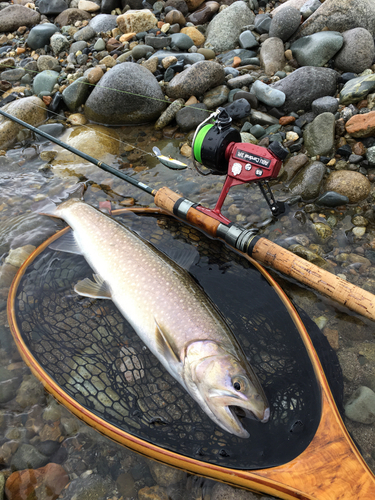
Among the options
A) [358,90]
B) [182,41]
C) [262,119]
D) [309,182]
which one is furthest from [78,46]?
[309,182]

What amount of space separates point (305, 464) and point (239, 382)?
569mm

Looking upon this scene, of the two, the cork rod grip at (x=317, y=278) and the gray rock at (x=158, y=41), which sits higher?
the gray rock at (x=158, y=41)

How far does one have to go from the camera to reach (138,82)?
5.89 m

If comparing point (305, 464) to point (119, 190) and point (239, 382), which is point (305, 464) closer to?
point (239, 382)

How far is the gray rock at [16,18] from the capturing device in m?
9.97

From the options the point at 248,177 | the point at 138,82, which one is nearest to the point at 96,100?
the point at 138,82

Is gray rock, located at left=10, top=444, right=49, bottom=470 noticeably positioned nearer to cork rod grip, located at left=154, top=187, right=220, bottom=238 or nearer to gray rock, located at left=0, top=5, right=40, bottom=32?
cork rod grip, located at left=154, top=187, right=220, bottom=238

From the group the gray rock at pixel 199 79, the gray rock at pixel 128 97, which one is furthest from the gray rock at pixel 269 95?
the gray rock at pixel 128 97

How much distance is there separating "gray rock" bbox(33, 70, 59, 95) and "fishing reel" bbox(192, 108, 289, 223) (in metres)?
5.21

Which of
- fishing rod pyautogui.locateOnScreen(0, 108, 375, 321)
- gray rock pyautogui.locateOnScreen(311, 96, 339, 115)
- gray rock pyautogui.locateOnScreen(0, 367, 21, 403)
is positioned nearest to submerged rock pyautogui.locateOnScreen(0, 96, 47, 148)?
fishing rod pyautogui.locateOnScreen(0, 108, 375, 321)

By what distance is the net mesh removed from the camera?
2.18m

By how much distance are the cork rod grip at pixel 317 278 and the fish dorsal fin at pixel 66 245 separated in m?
1.76

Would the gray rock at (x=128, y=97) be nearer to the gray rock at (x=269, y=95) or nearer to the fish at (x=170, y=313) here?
the gray rock at (x=269, y=95)

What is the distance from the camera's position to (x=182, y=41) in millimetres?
7227
